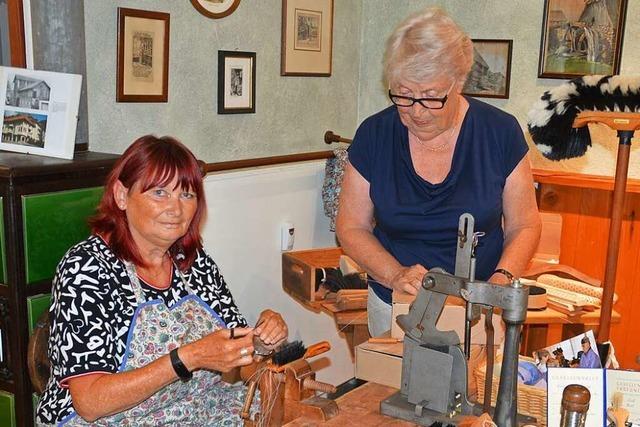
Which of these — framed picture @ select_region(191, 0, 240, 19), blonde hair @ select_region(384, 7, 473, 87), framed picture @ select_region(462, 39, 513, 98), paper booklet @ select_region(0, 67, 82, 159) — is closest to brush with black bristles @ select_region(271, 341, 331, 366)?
blonde hair @ select_region(384, 7, 473, 87)

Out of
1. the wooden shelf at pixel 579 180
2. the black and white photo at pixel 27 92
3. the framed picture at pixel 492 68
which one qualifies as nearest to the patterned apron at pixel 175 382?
the black and white photo at pixel 27 92

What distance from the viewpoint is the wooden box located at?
3066 millimetres

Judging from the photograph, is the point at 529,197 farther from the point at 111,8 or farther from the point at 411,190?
the point at 111,8

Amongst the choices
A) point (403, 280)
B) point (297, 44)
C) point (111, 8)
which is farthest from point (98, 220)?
point (297, 44)

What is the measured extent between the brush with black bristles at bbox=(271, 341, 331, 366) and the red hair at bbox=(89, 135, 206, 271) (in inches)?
16.0

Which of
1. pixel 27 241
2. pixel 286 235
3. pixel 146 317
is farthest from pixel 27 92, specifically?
pixel 286 235

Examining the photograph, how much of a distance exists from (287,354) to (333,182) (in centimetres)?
167

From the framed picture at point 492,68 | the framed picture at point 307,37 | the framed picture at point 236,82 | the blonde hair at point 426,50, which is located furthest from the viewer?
the framed picture at point 492,68

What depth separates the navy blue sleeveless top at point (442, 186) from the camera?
201cm

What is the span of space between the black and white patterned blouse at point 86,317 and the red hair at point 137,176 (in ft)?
0.13

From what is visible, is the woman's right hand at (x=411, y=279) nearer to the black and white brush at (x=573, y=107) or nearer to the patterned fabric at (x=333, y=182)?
the black and white brush at (x=573, y=107)

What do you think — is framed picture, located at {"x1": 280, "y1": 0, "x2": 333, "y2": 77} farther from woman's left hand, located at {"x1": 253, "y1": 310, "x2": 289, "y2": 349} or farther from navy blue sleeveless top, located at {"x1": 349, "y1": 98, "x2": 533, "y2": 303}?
woman's left hand, located at {"x1": 253, "y1": 310, "x2": 289, "y2": 349}

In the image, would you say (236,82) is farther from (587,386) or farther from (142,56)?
(587,386)

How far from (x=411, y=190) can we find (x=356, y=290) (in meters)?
1.01
